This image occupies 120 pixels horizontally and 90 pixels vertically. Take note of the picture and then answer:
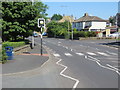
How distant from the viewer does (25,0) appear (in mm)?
27281

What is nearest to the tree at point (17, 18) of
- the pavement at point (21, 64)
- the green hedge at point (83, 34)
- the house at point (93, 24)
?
the pavement at point (21, 64)

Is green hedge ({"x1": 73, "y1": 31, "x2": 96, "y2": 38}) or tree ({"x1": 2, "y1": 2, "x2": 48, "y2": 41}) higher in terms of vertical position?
tree ({"x1": 2, "y1": 2, "x2": 48, "y2": 41})

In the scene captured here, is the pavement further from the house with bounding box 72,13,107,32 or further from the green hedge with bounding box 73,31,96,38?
the house with bounding box 72,13,107,32

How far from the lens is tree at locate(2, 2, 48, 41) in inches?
1057

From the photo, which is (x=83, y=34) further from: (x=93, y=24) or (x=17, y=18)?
(x=17, y=18)

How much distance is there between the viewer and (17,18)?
92.4 feet

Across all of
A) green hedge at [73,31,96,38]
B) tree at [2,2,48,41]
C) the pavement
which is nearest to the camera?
the pavement

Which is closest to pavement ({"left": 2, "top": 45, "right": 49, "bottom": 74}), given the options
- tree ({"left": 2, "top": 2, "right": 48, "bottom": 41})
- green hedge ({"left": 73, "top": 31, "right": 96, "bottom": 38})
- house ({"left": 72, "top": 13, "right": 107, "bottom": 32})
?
tree ({"left": 2, "top": 2, "right": 48, "bottom": 41})

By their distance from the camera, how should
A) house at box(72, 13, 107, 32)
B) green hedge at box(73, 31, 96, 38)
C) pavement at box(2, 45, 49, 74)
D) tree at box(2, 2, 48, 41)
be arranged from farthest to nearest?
house at box(72, 13, 107, 32) < green hedge at box(73, 31, 96, 38) < tree at box(2, 2, 48, 41) < pavement at box(2, 45, 49, 74)

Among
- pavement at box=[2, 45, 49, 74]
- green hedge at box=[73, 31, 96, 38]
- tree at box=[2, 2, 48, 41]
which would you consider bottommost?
pavement at box=[2, 45, 49, 74]

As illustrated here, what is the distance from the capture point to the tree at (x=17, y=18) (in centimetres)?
2684

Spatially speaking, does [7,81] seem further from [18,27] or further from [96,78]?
[18,27]

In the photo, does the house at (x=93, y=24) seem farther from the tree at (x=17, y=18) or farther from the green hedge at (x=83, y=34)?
the tree at (x=17, y=18)

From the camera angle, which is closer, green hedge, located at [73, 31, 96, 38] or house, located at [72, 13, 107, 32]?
green hedge, located at [73, 31, 96, 38]
